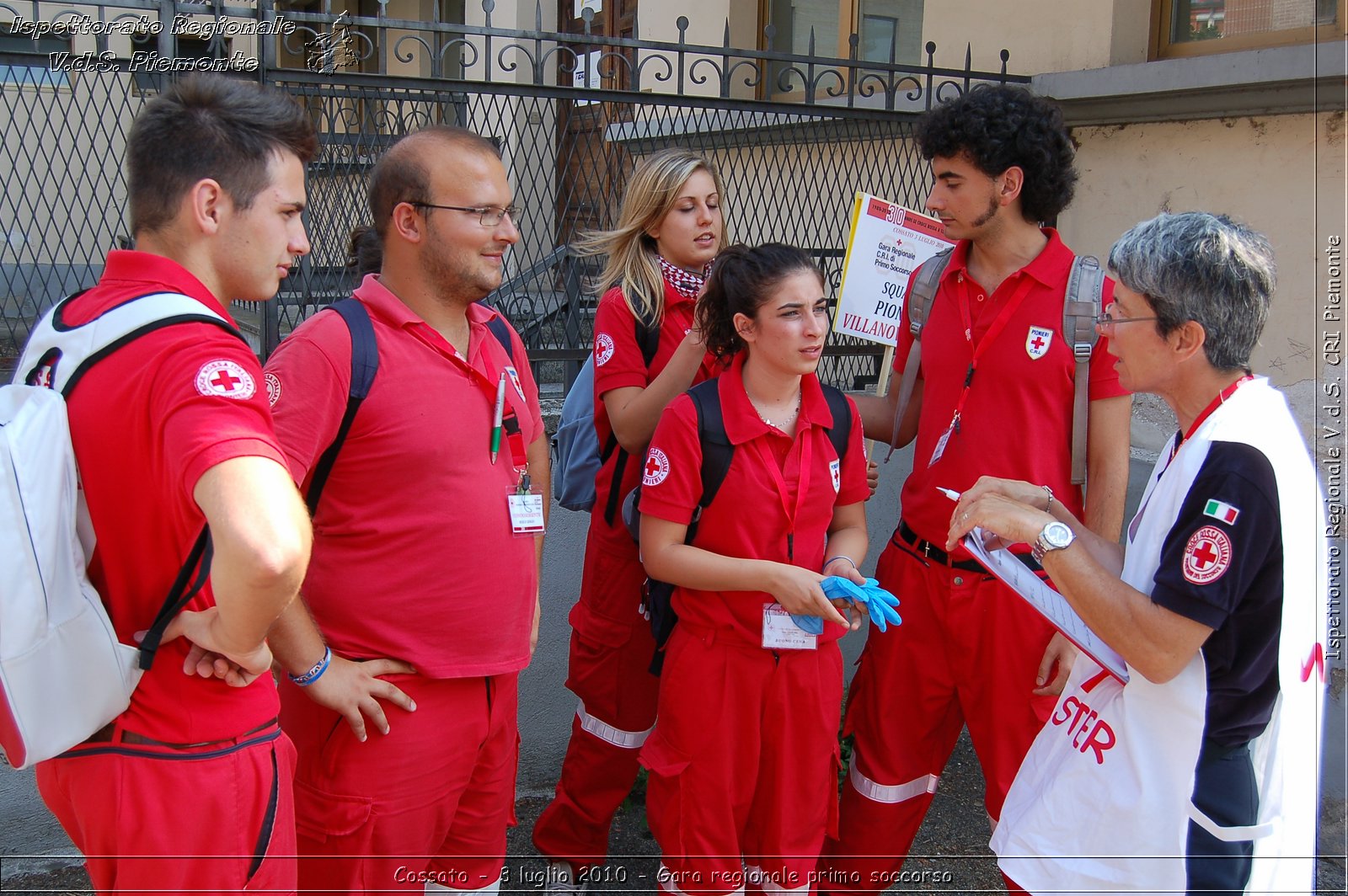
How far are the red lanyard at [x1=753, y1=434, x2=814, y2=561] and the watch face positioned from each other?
→ 735mm

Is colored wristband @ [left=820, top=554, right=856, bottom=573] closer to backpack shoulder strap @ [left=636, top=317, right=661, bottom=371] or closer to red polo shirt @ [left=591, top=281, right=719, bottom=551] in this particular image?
red polo shirt @ [left=591, top=281, right=719, bottom=551]

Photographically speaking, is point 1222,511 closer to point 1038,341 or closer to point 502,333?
point 1038,341

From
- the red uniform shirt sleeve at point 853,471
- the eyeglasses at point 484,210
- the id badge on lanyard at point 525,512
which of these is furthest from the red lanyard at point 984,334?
the eyeglasses at point 484,210

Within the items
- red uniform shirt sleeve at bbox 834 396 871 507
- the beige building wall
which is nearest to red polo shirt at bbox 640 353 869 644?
red uniform shirt sleeve at bbox 834 396 871 507

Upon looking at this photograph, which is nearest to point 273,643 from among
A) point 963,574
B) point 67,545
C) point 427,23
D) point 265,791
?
point 265,791

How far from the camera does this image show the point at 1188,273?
2.06 meters

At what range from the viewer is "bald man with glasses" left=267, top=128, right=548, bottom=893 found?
2.27 meters

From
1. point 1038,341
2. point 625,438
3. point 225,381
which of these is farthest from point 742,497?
point 225,381

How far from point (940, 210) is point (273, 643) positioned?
2109 mm

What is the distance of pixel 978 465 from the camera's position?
2904 millimetres

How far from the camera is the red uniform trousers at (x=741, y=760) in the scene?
2.76 m

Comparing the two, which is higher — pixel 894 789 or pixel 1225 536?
pixel 1225 536

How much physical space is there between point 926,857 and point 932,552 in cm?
160

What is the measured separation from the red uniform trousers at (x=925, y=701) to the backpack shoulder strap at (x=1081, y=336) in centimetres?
41
